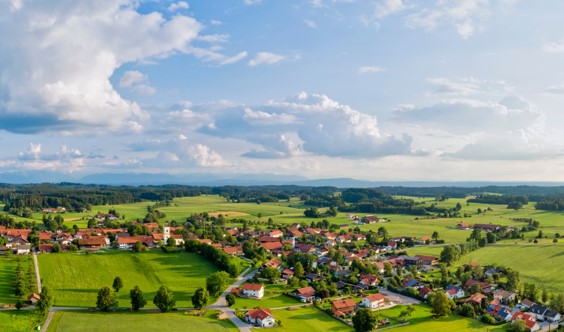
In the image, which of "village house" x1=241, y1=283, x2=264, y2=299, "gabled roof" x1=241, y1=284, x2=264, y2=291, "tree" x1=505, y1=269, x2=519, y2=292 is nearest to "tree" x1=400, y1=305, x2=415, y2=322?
"village house" x1=241, y1=283, x2=264, y2=299

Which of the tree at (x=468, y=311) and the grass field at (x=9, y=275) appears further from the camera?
the tree at (x=468, y=311)

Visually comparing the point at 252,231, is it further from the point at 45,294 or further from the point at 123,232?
the point at 45,294

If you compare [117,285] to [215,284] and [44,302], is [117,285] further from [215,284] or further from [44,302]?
[215,284]

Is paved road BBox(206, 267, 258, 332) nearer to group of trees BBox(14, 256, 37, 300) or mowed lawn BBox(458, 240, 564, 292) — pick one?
group of trees BBox(14, 256, 37, 300)

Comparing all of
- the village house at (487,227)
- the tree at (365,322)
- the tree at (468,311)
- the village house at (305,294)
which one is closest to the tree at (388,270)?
the village house at (305,294)

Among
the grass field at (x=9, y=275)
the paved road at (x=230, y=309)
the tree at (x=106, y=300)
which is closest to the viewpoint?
the paved road at (x=230, y=309)

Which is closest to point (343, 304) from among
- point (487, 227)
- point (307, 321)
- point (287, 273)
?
point (307, 321)

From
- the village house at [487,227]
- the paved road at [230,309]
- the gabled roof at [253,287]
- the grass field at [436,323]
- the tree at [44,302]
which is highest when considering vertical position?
the village house at [487,227]

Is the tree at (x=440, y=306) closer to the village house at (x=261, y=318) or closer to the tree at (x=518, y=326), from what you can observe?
the tree at (x=518, y=326)
